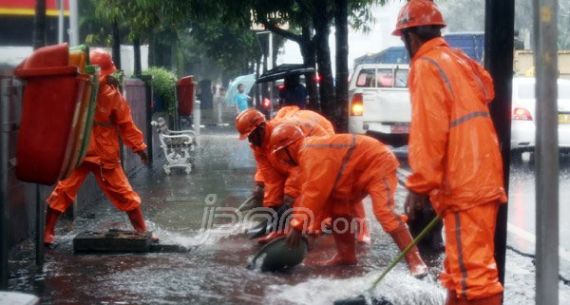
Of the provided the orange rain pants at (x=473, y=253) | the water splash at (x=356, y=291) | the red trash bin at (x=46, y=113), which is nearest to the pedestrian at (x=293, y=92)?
the water splash at (x=356, y=291)

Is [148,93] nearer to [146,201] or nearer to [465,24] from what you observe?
[146,201]

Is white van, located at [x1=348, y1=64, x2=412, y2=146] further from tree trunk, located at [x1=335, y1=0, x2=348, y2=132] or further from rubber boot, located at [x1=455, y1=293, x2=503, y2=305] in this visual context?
rubber boot, located at [x1=455, y1=293, x2=503, y2=305]

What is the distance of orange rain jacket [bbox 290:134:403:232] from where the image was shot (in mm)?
7387

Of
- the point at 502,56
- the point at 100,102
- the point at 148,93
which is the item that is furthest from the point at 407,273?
the point at 148,93

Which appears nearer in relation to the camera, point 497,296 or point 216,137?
point 497,296

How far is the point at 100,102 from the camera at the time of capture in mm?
9039

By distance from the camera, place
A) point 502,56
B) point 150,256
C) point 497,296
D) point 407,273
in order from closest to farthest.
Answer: point 497,296 → point 502,56 → point 407,273 → point 150,256

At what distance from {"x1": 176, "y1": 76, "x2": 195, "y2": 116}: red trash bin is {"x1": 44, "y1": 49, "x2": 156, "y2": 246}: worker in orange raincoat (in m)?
10.7

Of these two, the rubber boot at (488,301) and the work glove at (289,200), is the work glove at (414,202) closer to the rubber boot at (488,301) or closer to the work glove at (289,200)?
the rubber boot at (488,301)

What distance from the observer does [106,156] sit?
906cm

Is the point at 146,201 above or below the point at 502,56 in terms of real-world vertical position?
below

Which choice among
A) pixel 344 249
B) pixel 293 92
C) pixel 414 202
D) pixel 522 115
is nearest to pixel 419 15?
pixel 414 202

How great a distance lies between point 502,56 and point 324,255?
129 inches

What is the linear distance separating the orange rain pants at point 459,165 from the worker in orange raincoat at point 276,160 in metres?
3.28
